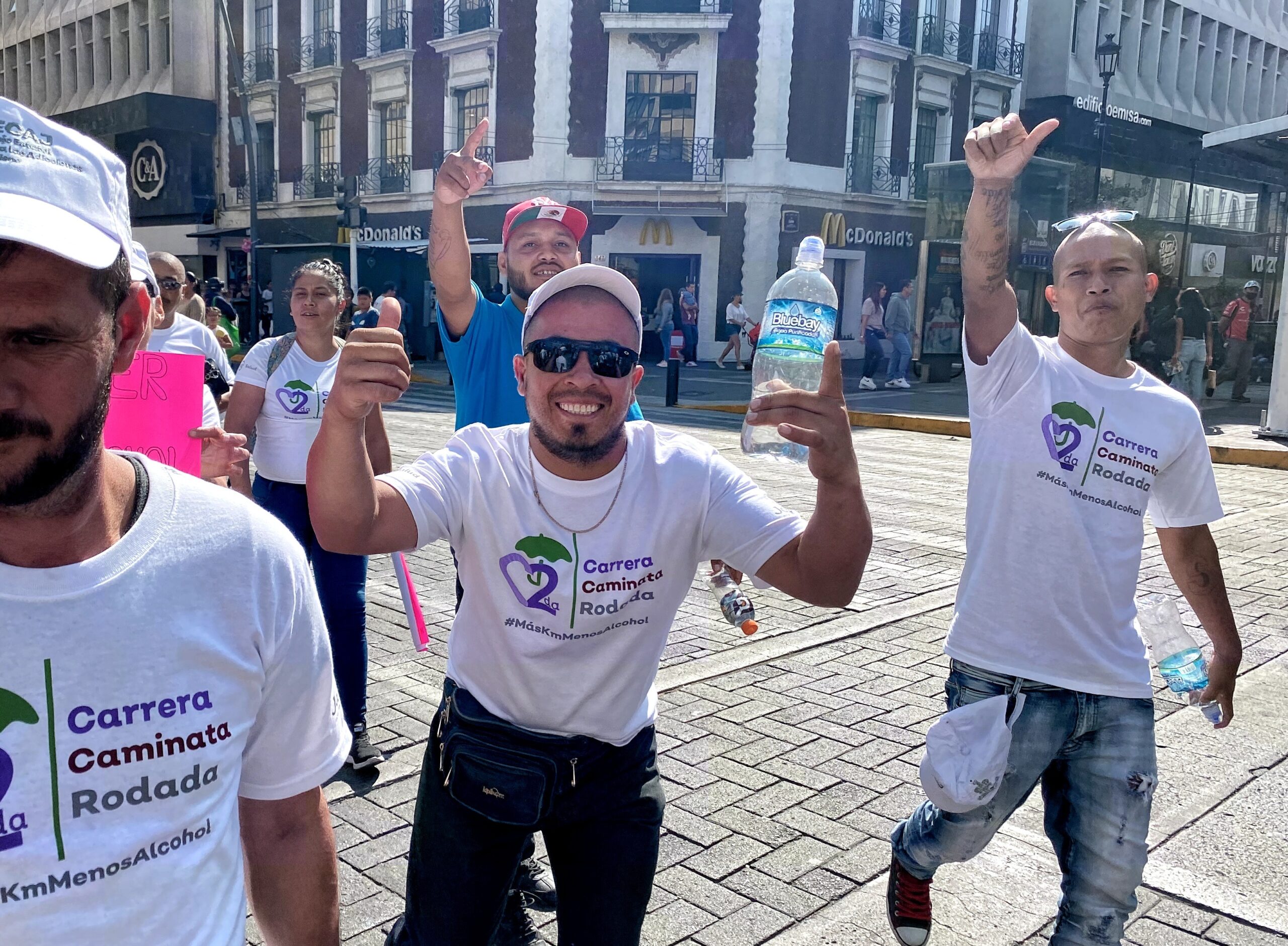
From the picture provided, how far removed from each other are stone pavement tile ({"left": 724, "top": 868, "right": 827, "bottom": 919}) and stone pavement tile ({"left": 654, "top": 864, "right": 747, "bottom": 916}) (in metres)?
0.04

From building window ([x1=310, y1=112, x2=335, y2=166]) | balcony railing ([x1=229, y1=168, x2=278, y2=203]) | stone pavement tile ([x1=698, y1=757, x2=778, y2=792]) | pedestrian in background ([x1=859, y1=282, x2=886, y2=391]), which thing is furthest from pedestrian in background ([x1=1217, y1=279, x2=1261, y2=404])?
balcony railing ([x1=229, y1=168, x2=278, y2=203])

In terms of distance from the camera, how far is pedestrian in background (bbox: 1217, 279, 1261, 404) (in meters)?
21.3

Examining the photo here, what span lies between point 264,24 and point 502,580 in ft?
141

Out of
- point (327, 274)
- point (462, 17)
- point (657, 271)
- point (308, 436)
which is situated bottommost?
point (308, 436)

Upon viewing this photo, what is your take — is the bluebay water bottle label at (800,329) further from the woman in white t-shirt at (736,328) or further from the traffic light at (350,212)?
the woman in white t-shirt at (736,328)

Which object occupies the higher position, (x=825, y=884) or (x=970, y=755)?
(x=970, y=755)

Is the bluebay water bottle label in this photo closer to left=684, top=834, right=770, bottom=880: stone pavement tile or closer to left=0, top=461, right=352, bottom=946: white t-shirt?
left=0, top=461, right=352, bottom=946: white t-shirt

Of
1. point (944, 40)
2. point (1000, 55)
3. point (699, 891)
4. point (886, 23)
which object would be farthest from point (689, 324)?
point (699, 891)

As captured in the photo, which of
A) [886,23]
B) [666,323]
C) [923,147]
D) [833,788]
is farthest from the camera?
[923,147]

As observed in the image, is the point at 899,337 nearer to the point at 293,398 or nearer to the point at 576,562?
the point at 293,398

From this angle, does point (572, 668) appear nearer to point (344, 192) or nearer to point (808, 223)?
point (344, 192)

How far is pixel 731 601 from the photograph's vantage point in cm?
325

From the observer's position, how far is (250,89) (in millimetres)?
40531

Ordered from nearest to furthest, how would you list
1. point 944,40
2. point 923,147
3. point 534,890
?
point 534,890, point 944,40, point 923,147
